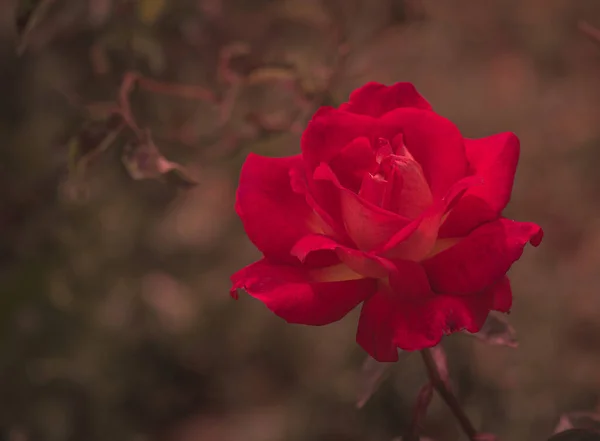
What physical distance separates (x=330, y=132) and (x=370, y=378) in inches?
6.8

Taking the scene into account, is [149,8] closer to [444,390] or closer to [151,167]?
[151,167]

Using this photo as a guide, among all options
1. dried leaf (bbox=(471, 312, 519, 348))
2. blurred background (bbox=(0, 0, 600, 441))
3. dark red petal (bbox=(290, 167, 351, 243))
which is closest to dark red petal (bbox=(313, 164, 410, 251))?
dark red petal (bbox=(290, 167, 351, 243))

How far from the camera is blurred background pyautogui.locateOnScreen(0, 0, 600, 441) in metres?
0.67

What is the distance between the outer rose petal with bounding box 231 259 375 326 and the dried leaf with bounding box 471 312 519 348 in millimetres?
92

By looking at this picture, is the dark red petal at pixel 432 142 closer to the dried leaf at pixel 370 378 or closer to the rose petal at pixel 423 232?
the rose petal at pixel 423 232

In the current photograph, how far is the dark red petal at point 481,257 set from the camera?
0.30m

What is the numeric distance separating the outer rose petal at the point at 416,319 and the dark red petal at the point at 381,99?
4.2 inches

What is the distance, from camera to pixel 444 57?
122 centimetres

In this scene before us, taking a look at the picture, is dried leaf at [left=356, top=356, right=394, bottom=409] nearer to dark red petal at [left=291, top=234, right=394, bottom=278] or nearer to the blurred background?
dark red petal at [left=291, top=234, right=394, bottom=278]

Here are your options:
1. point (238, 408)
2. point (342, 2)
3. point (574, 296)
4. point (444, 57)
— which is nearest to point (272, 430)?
point (238, 408)

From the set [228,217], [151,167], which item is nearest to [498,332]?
[151,167]

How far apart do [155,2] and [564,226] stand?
30.7 inches

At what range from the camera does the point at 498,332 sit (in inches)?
15.0

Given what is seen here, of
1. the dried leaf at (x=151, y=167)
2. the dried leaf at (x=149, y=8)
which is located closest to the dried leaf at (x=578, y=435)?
the dried leaf at (x=151, y=167)
